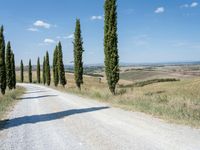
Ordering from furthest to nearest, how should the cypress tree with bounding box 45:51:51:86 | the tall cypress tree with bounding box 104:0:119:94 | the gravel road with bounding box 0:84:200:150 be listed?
the cypress tree with bounding box 45:51:51:86, the tall cypress tree with bounding box 104:0:119:94, the gravel road with bounding box 0:84:200:150

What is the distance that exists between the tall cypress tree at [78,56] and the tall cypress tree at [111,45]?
1752 centimetres

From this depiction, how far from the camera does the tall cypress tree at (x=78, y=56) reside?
4784cm

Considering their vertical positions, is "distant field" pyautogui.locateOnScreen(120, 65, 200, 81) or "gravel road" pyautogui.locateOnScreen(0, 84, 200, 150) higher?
"gravel road" pyautogui.locateOnScreen(0, 84, 200, 150)

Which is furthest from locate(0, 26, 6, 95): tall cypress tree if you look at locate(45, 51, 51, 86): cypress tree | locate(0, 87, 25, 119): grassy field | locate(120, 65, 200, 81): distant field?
locate(45, 51, 51, 86): cypress tree

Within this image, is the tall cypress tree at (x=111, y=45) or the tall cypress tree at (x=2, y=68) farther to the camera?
the tall cypress tree at (x=2, y=68)

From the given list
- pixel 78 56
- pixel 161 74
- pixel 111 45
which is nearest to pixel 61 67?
pixel 78 56

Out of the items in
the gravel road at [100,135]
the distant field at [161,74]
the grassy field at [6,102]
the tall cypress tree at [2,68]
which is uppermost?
the tall cypress tree at [2,68]

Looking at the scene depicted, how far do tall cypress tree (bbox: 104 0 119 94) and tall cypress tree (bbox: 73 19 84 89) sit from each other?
690 inches

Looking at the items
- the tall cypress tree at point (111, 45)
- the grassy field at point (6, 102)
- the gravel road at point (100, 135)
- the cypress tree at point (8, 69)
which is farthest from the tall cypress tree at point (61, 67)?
the gravel road at point (100, 135)

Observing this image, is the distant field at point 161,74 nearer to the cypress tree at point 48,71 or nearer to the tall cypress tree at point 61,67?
the tall cypress tree at point 61,67

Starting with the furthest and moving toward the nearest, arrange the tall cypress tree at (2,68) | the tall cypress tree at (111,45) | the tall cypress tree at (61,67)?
1. the tall cypress tree at (61,67)
2. the tall cypress tree at (2,68)
3. the tall cypress tree at (111,45)

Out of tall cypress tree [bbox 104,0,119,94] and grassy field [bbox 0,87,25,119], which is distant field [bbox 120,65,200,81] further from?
grassy field [bbox 0,87,25,119]

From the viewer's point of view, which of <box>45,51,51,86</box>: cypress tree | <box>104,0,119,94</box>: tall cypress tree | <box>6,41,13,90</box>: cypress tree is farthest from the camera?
<box>45,51,51,86</box>: cypress tree

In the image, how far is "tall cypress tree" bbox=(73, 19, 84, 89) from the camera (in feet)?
157
